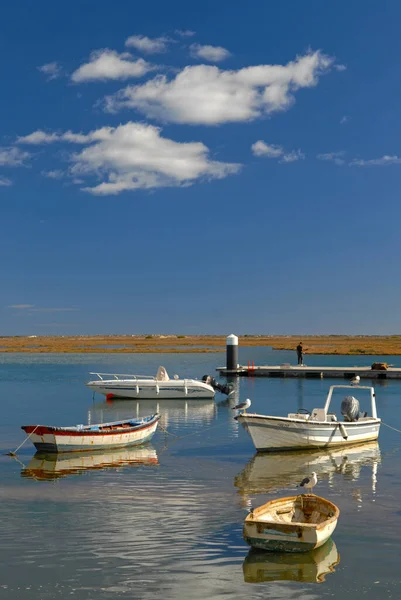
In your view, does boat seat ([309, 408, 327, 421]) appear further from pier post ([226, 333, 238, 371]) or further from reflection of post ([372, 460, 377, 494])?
pier post ([226, 333, 238, 371])

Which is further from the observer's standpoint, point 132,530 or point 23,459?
point 23,459

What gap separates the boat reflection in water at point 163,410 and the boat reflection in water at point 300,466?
1082cm

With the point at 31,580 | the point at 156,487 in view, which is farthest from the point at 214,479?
the point at 31,580

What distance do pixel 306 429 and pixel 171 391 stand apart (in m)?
22.0

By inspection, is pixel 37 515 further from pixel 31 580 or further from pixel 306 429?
pixel 306 429

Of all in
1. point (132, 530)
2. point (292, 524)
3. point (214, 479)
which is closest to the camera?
point (292, 524)

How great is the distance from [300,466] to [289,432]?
199 centimetres

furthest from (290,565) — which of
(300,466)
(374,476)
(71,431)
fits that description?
(71,431)

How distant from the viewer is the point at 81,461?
25109 mm

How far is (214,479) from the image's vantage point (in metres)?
21.8

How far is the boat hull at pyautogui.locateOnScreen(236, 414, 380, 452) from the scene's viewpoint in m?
26.0

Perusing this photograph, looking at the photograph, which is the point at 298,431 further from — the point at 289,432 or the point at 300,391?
the point at 300,391

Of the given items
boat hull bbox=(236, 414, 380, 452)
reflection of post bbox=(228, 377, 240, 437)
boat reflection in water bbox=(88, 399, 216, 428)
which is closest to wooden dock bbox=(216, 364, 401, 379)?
reflection of post bbox=(228, 377, 240, 437)

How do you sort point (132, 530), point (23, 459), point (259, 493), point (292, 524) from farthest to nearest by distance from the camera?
1. point (23, 459)
2. point (259, 493)
3. point (132, 530)
4. point (292, 524)
